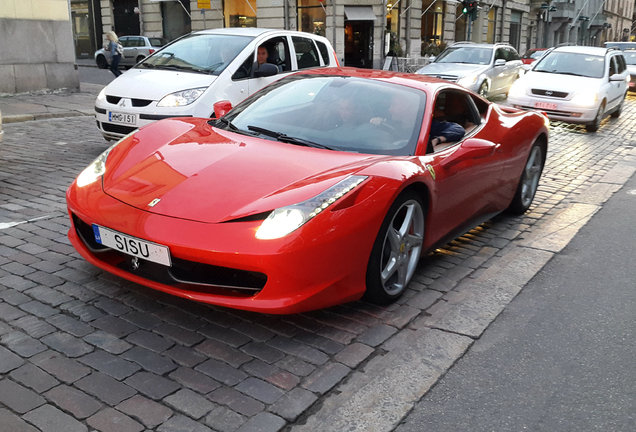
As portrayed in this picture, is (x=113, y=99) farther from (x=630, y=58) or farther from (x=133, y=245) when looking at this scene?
(x=630, y=58)

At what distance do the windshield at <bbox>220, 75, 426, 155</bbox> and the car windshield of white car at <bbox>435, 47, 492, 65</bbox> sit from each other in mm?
13256

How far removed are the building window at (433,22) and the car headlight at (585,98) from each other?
2292 cm

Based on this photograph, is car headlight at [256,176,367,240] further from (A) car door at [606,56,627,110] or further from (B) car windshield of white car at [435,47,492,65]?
(B) car windshield of white car at [435,47,492,65]

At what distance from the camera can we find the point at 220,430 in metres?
2.48

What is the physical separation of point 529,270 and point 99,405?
313 cm

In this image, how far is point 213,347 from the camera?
3.13 metres

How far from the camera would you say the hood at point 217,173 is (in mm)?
3203

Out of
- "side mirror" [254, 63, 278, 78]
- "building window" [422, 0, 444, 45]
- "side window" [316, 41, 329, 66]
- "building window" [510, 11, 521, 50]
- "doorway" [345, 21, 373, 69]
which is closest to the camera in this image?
"side mirror" [254, 63, 278, 78]

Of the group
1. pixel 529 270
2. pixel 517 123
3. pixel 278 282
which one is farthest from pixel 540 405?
pixel 517 123

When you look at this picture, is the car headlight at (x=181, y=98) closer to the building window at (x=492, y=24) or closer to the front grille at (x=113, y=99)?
the front grille at (x=113, y=99)

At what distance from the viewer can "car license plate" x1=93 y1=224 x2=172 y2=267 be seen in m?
3.11

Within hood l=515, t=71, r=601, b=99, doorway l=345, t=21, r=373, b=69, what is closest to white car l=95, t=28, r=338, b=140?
hood l=515, t=71, r=601, b=99

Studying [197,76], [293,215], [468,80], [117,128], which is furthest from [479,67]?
[293,215]

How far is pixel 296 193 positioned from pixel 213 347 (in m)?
0.90
